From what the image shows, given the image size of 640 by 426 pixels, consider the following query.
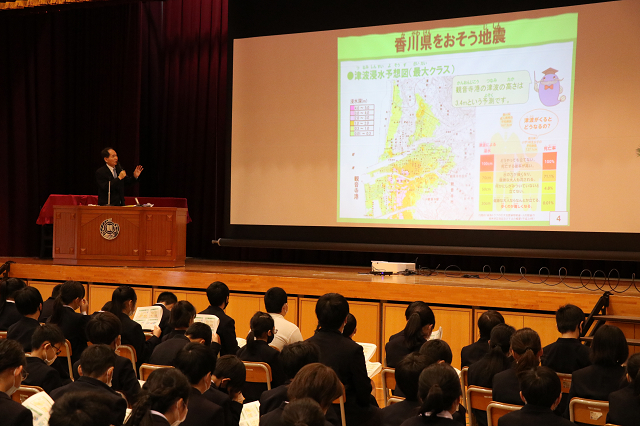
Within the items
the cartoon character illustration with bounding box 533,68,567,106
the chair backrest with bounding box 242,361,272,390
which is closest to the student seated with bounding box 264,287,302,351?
the chair backrest with bounding box 242,361,272,390

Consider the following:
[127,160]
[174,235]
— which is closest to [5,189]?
[127,160]

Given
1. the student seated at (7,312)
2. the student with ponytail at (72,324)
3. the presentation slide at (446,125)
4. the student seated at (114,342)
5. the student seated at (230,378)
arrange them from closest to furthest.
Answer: the student seated at (230,378)
the student seated at (114,342)
the student with ponytail at (72,324)
the student seated at (7,312)
the presentation slide at (446,125)

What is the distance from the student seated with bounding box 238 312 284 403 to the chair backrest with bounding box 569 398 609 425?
61.0 inches

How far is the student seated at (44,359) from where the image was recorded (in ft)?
10.2

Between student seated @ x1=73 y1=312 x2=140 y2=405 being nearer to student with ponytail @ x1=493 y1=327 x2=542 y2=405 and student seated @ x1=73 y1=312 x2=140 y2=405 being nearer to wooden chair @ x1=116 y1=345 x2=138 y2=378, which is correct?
wooden chair @ x1=116 y1=345 x2=138 y2=378

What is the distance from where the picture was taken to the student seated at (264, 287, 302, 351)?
A: 3.93 metres

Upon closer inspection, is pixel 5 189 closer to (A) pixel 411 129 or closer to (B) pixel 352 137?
(B) pixel 352 137

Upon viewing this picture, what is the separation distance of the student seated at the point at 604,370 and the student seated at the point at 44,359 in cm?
270

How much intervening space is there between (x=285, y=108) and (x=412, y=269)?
268cm

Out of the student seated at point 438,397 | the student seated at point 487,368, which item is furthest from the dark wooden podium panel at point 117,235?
the student seated at point 438,397

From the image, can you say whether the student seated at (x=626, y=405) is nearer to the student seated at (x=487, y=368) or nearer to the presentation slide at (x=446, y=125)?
the student seated at (x=487, y=368)

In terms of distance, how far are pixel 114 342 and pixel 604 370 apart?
106 inches

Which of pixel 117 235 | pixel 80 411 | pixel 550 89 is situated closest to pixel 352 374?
pixel 80 411

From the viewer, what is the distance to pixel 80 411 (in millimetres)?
1836
